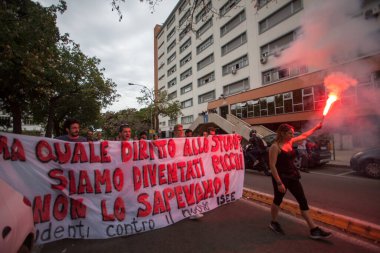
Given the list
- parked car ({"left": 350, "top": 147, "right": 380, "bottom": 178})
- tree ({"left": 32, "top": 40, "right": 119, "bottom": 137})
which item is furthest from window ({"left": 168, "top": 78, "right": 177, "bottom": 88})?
parked car ({"left": 350, "top": 147, "right": 380, "bottom": 178})

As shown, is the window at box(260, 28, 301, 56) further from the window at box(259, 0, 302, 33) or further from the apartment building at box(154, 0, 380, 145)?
the window at box(259, 0, 302, 33)

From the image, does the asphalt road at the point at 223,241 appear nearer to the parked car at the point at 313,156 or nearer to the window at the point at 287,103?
the parked car at the point at 313,156

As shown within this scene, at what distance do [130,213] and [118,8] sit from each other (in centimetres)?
415

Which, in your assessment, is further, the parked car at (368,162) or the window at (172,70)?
the window at (172,70)

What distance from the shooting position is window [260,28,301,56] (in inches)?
907

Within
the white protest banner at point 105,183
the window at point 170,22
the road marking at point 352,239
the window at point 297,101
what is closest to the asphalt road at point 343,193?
the road marking at point 352,239

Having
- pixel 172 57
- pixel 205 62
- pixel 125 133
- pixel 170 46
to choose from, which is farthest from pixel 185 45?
pixel 125 133

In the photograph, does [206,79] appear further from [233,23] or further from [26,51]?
[26,51]

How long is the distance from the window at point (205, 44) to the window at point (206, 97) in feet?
24.3

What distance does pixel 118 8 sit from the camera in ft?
17.4

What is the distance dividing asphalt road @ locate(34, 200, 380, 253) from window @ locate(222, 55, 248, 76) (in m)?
27.5

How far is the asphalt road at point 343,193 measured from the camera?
15.6 ft

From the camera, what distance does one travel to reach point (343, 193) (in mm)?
6172

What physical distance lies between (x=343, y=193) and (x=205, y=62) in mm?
36435
